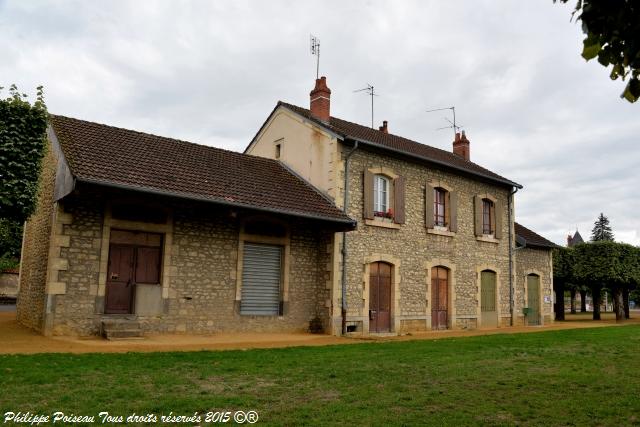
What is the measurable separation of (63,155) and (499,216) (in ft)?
45.2

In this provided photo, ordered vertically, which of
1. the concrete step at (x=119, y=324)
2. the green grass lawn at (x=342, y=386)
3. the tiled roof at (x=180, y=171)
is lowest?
the green grass lawn at (x=342, y=386)

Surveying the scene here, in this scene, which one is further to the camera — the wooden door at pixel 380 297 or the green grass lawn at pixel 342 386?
the wooden door at pixel 380 297

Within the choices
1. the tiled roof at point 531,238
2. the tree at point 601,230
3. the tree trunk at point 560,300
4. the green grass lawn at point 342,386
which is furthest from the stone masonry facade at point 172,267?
the tree at point 601,230

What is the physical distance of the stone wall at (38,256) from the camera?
11.0 metres

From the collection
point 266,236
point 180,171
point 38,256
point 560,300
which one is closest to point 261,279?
point 266,236

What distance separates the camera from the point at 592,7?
342 cm

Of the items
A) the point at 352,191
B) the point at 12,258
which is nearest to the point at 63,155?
the point at 352,191

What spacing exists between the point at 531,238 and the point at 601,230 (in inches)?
1592

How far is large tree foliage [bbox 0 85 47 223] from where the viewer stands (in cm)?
949

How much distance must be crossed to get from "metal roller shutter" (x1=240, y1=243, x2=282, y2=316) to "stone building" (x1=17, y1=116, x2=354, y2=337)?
0.02 meters

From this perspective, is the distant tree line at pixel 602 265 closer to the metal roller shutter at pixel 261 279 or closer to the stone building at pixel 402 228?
the stone building at pixel 402 228

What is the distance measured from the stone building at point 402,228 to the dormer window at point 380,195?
4 centimetres

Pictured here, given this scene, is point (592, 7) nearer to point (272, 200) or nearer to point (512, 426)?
point (512, 426)

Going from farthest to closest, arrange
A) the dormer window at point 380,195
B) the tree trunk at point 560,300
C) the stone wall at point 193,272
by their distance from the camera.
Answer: the tree trunk at point 560,300 → the dormer window at point 380,195 → the stone wall at point 193,272
